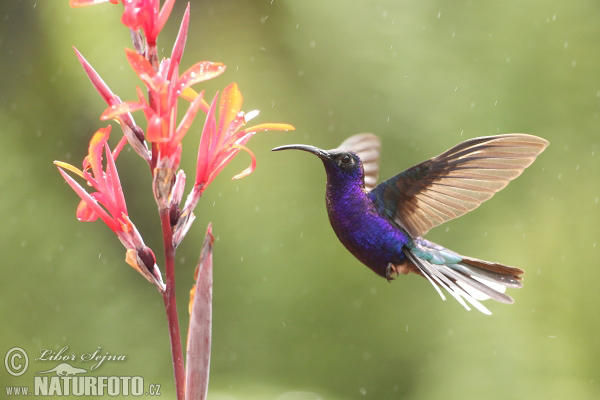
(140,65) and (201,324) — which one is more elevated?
(140,65)

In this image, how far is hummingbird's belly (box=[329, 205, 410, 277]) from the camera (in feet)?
3.37

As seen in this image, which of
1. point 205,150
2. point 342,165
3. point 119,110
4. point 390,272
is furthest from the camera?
point 390,272

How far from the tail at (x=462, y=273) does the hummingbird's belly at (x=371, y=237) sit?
0.09 ft

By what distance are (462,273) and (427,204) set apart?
5.8 inches

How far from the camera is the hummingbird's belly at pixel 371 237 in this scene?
1028mm

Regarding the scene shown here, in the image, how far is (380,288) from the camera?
8.38 ft

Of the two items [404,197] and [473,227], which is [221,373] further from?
[404,197]

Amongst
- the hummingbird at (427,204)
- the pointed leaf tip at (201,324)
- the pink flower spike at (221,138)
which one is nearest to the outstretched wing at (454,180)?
the hummingbird at (427,204)

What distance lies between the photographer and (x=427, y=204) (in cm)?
111

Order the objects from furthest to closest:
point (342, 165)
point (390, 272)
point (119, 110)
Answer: point (390, 272)
point (342, 165)
point (119, 110)

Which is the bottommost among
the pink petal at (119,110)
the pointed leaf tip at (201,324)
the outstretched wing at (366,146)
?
the pointed leaf tip at (201,324)

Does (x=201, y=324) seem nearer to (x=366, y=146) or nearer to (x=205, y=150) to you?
(x=205, y=150)

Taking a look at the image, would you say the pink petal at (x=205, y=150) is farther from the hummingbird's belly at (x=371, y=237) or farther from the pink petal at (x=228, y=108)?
the hummingbird's belly at (x=371, y=237)

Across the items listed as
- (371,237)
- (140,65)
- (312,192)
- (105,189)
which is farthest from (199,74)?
(312,192)
